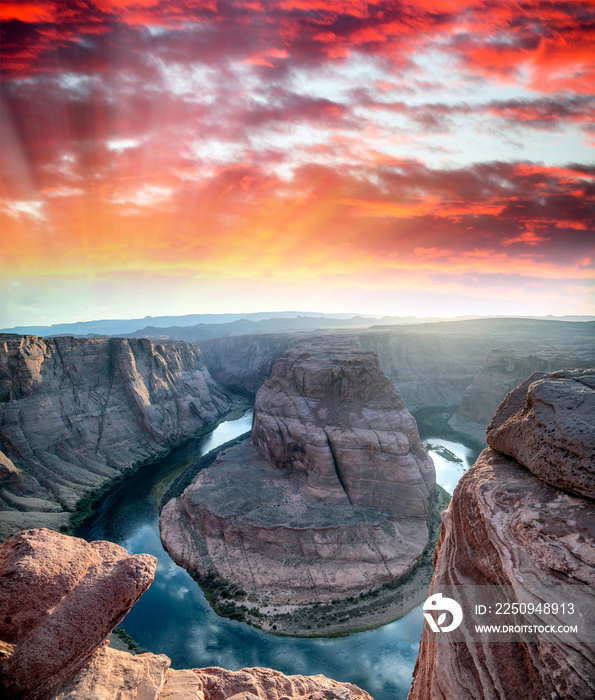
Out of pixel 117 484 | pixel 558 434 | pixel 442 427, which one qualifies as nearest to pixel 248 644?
pixel 558 434

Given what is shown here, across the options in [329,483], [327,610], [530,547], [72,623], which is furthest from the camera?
[329,483]

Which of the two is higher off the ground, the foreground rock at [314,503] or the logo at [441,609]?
the logo at [441,609]

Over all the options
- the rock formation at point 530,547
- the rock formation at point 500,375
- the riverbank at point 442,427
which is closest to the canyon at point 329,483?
the rock formation at point 530,547

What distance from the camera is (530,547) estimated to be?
5.72m

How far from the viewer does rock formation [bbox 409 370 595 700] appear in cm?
502

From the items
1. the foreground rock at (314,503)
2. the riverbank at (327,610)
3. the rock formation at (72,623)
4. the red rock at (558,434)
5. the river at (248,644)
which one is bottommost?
the river at (248,644)

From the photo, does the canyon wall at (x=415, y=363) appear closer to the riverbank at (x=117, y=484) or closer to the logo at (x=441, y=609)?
the riverbank at (x=117, y=484)

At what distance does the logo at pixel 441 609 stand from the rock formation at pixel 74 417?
37.5m

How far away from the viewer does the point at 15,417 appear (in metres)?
40.1

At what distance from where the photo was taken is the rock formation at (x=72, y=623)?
6.83 metres

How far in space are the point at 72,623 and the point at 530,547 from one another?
9778mm

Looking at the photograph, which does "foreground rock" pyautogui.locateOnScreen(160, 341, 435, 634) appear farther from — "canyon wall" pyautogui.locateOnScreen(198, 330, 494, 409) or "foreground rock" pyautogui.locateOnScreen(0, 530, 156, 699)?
"canyon wall" pyautogui.locateOnScreen(198, 330, 494, 409)

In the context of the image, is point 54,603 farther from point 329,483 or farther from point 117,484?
point 117,484

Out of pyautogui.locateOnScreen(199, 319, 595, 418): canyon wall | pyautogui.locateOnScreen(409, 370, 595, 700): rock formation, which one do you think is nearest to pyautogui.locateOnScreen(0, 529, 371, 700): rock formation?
pyautogui.locateOnScreen(409, 370, 595, 700): rock formation
